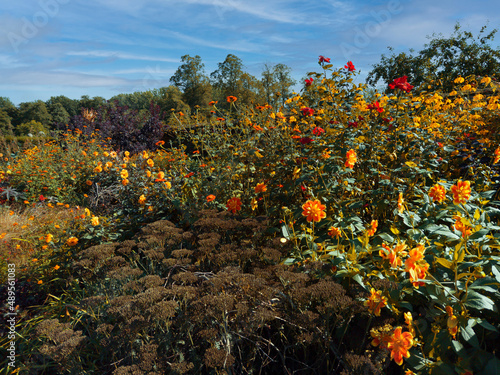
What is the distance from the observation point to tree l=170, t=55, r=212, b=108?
→ 38.3 metres

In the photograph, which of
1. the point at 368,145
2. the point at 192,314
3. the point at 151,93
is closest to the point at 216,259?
the point at 192,314

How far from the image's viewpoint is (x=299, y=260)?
1977 mm

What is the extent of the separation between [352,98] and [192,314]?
231 centimetres

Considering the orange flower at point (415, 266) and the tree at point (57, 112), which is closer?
the orange flower at point (415, 266)

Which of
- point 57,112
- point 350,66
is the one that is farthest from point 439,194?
point 57,112

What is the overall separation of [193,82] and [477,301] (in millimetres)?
43176

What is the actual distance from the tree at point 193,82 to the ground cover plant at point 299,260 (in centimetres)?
3551

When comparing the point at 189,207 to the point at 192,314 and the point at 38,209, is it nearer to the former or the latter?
the point at 192,314

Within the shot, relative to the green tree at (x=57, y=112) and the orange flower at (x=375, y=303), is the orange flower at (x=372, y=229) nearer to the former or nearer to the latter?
the orange flower at (x=375, y=303)

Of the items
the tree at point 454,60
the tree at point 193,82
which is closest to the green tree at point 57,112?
the tree at point 193,82

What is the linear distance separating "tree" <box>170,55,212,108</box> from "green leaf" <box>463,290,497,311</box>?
125ft

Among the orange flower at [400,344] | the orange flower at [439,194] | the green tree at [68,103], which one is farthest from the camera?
the green tree at [68,103]

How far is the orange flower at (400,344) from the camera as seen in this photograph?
1.16 meters

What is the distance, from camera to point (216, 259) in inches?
75.0
